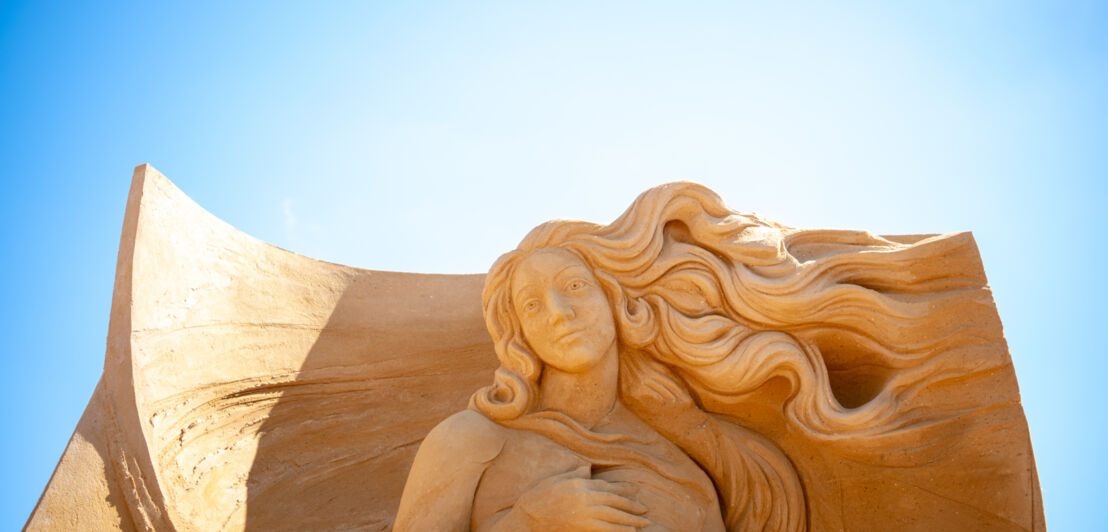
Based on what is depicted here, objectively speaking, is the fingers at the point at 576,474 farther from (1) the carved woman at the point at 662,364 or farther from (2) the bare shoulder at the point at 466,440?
(2) the bare shoulder at the point at 466,440

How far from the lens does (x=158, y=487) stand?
167 inches

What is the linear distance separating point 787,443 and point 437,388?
7.26ft

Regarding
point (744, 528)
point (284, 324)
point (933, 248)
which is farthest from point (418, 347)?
point (933, 248)

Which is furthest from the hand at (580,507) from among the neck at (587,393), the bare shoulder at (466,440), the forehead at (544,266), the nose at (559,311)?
the forehead at (544,266)

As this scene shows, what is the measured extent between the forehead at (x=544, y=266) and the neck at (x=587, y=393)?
440mm

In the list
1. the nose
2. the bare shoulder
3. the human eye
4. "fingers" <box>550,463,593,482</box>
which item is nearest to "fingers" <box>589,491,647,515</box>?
"fingers" <box>550,463,593,482</box>

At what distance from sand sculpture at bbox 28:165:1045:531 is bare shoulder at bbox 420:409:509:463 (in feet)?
0.04

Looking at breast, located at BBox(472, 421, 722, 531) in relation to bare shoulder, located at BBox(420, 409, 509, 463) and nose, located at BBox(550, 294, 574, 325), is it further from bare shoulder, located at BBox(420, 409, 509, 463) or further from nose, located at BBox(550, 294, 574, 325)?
nose, located at BBox(550, 294, 574, 325)

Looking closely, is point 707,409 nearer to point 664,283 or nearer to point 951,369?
point 664,283

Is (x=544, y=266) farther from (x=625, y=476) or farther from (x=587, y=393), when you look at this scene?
(x=625, y=476)

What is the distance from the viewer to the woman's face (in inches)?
168

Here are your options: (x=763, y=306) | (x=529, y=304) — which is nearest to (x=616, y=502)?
(x=529, y=304)

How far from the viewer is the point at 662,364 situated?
14.7ft

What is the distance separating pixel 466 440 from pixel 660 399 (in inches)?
38.3
